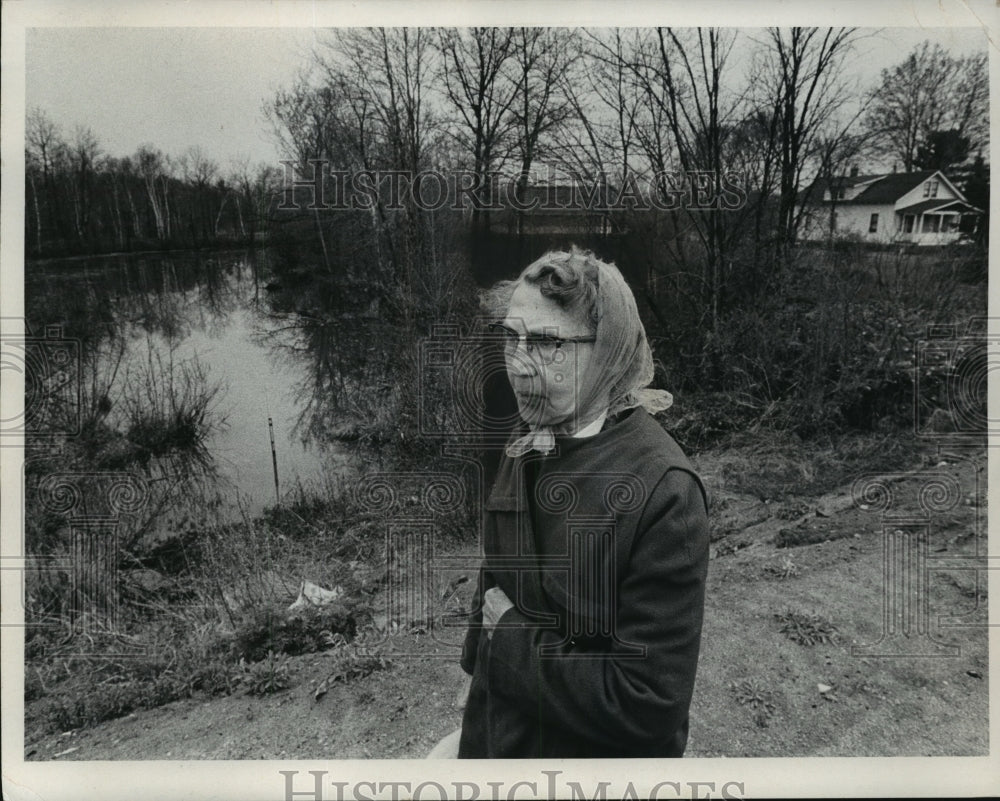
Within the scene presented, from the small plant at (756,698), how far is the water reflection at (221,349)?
176cm

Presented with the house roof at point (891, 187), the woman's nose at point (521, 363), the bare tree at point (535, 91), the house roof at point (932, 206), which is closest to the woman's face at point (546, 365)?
the woman's nose at point (521, 363)

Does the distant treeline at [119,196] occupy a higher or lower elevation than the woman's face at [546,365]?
higher

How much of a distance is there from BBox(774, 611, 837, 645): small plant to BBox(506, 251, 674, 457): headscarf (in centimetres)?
117

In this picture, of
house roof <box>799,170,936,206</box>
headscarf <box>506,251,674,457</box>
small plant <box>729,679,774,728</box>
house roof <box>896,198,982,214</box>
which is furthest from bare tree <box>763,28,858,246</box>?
small plant <box>729,679,774,728</box>

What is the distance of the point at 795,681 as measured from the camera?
9.43ft

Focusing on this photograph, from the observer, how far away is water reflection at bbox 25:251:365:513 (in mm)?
2873

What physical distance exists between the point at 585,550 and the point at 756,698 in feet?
3.46

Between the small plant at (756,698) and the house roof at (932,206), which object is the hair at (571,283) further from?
the small plant at (756,698)

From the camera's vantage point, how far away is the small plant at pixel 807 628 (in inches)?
115

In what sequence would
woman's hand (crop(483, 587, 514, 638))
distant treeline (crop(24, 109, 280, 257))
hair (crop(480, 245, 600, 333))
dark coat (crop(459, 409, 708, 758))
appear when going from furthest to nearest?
1. distant treeline (crop(24, 109, 280, 257))
2. woman's hand (crop(483, 587, 514, 638))
3. hair (crop(480, 245, 600, 333))
4. dark coat (crop(459, 409, 708, 758))

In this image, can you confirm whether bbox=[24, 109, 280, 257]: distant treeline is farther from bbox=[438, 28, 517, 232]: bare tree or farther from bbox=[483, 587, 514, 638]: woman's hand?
bbox=[483, 587, 514, 638]: woman's hand

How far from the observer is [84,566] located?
2.89 m

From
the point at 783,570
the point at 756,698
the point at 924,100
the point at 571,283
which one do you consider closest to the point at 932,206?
the point at 924,100

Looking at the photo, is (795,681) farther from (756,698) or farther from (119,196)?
(119,196)
